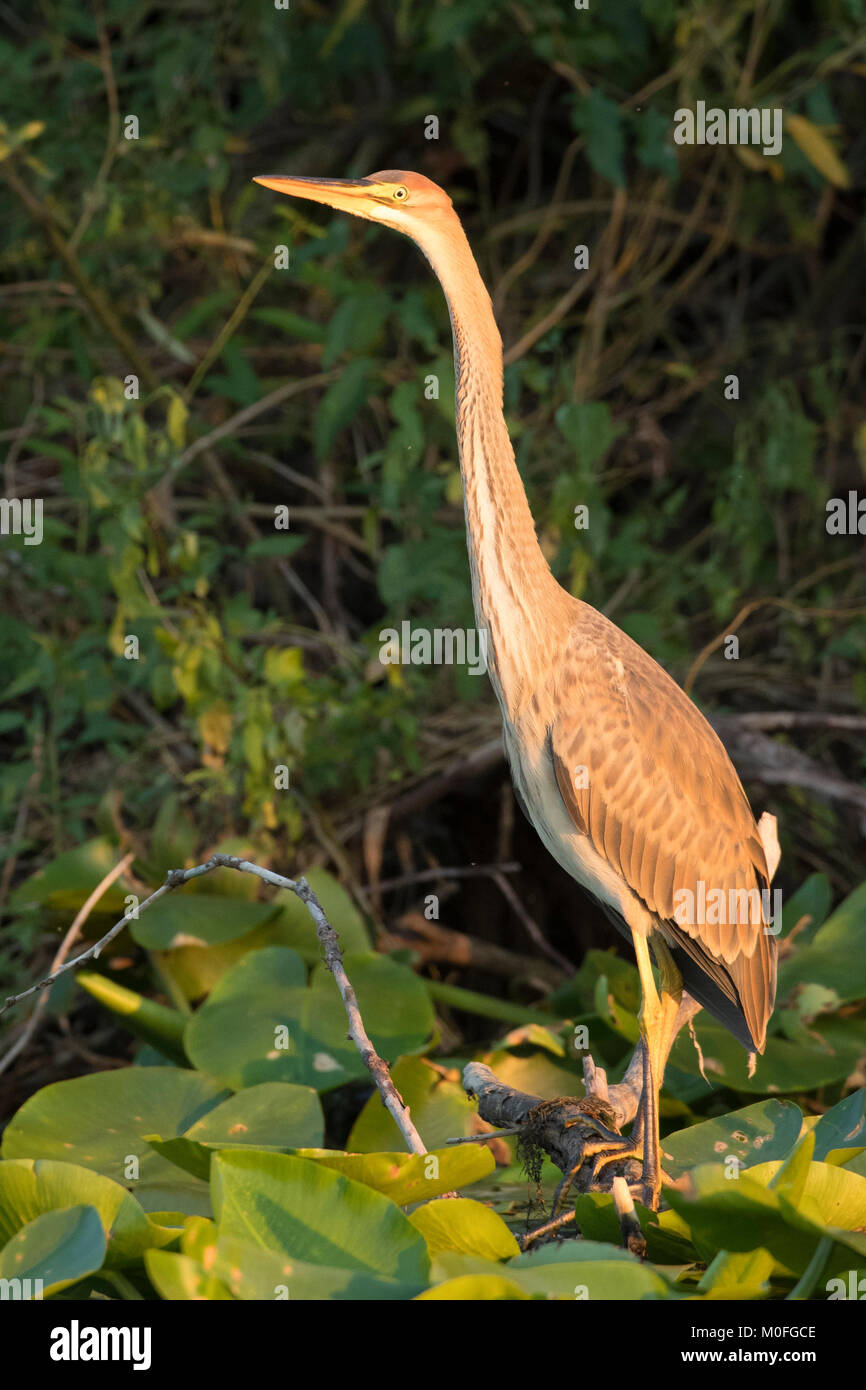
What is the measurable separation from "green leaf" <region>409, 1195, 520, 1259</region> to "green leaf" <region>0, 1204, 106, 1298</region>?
403 millimetres

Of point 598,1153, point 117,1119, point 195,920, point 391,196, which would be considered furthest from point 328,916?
point 391,196

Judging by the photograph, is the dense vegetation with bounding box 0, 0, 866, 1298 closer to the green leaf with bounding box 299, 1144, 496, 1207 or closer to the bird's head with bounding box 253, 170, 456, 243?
the green leaf with bounding box 299, 1144, 496, 1207

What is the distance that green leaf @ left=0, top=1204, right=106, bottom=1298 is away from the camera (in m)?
1.78

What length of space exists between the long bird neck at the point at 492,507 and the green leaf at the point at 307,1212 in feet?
3.22

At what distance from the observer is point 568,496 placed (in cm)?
355

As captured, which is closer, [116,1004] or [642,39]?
[116,1004]

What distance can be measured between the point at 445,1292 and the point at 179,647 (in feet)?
6.34

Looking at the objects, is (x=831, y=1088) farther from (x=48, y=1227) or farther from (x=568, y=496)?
(x=48, y=1227)

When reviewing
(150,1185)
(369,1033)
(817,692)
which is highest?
(817,692)

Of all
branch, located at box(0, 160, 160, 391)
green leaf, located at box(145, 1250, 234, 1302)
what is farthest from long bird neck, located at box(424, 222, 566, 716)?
branch, located at box(0, 160, 160, 391)

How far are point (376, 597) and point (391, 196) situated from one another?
2.53 meters

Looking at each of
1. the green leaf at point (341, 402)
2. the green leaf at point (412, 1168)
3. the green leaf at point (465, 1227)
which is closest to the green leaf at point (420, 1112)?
the green leaf at point (412, 1168)

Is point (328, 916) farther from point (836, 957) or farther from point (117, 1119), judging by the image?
point (836, 957)

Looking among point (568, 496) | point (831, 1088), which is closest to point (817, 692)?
point (568, 496)
